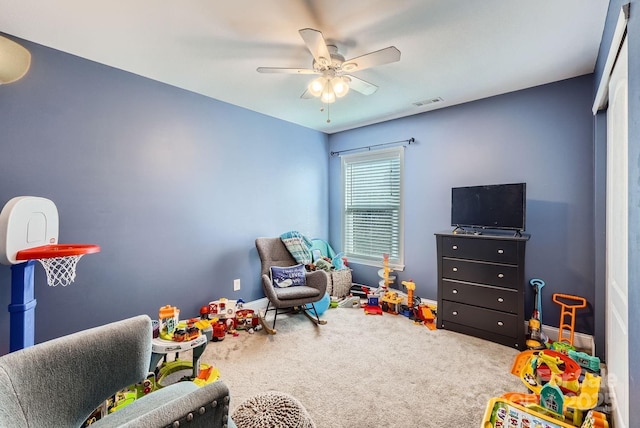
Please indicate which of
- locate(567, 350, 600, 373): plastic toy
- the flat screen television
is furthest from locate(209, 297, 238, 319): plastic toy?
locate(567, 350, 600, 373): plastic toy

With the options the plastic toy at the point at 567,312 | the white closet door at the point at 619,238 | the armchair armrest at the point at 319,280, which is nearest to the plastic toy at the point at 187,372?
the armchair armrest at the point at 319,280

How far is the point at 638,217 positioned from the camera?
1.06m

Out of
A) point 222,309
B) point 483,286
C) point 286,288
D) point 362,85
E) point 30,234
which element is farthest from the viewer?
point 286,288

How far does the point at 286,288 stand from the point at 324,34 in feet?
7.93

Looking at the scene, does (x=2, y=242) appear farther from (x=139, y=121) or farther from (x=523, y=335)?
(x=523, y=335)

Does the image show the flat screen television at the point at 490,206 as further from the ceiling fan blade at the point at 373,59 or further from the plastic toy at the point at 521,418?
the ceiling fan blade at the point at 373,59

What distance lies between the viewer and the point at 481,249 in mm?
2822

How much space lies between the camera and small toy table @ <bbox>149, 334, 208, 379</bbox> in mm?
1962

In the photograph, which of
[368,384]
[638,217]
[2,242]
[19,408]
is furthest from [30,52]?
[638,217]

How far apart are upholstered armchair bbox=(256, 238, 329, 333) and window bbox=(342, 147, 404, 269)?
3.78 feet

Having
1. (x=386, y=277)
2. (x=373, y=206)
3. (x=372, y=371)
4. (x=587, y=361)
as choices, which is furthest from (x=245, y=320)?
(x=587, y=361)

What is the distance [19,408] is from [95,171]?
200 centimetres

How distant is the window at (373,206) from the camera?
3998mm

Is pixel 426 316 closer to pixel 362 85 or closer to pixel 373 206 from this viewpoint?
pixel 373 206
